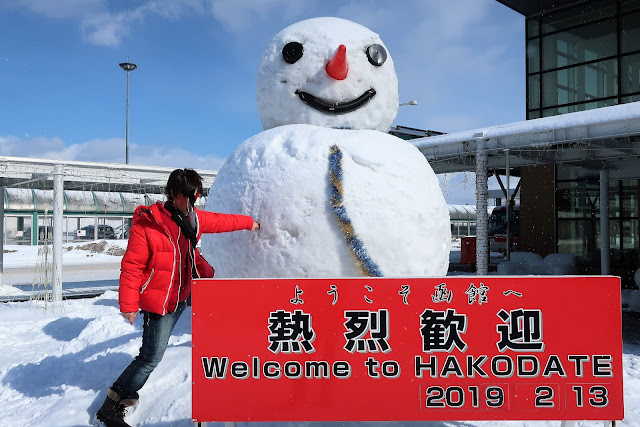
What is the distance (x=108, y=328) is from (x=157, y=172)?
451cm

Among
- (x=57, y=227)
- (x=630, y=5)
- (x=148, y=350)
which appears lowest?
(x=148, y=350)

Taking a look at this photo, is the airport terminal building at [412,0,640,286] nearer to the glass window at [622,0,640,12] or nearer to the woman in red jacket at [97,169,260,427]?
the glass window at [622,0,640,12]

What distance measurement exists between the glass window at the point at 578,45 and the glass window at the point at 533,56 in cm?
17

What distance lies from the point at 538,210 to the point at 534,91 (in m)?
3.59

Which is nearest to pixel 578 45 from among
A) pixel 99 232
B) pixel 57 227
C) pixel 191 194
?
pixel 57 227

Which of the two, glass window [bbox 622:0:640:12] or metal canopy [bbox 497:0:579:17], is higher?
metal canopy [bbox 497:0:579:17]

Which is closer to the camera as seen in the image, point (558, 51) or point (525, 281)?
point (525, 281)

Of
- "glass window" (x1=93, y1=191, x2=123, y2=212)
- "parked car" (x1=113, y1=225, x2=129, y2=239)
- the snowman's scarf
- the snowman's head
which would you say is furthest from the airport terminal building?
"parked car" (x1=113, y1=225, x2=129, y2=239)

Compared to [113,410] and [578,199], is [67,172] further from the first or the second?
[578,199]

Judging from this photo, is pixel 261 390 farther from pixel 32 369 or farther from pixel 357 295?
pixel 32 369

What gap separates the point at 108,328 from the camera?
5004mm

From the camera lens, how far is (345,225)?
269cm

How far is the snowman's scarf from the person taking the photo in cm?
269

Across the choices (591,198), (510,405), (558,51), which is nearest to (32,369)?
(510,405)
